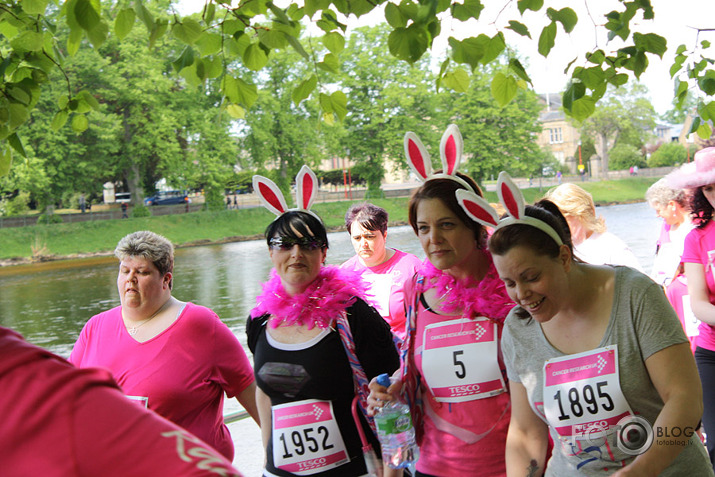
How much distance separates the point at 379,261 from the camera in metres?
4.79

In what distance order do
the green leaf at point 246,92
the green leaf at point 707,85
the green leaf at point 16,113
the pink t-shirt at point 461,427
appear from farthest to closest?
the green leaf at point 707,85
the green leaf at point 16,113
the green leaf at point 246,92
the pink t-shirt at point 461,427

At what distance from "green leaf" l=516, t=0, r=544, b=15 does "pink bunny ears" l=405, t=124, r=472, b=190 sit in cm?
79

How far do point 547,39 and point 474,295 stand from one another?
135 cm

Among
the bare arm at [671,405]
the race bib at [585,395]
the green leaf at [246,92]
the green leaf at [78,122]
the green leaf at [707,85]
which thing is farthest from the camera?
the green leaf at [707,85]

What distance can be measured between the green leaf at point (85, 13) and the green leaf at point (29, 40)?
760 millimetres

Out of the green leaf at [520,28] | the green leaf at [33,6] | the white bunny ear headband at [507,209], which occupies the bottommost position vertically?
the white bunny ear headband at [507,209]

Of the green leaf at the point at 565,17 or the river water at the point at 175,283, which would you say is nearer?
A: the green leaf at the point at 565,17

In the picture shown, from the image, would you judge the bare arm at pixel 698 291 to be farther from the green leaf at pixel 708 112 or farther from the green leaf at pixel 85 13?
the green leaf at pixel 85 13

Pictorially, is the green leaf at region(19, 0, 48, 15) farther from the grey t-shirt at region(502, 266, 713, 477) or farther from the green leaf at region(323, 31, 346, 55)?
the grey t-shirt at region(502, 266, 713, 477)

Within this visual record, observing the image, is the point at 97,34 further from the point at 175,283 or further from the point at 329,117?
the point at 175,283

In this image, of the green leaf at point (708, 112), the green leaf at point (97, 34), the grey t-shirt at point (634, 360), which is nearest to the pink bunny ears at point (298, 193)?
the green leaf at point (97, 34)

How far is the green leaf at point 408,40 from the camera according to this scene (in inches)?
117

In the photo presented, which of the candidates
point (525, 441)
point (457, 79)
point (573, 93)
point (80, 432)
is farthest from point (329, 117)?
point (80, 432)

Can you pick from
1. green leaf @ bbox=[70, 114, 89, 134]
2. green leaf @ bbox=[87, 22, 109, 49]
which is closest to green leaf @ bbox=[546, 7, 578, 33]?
green leaf @ bbox=[87, 22, 109, 49]
